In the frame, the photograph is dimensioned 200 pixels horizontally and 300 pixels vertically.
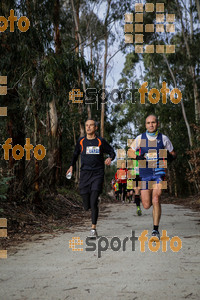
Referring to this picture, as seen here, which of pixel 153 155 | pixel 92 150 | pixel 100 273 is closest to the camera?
pixel 100 273

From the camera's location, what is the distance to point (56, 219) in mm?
8859

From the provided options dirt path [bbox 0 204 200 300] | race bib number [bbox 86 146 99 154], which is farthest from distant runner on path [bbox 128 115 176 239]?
race bib number [bbox 86 146 99 154]

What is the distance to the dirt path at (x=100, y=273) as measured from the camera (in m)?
3.20

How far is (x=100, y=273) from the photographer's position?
12.6ft

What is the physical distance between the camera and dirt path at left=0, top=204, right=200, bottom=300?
3197 millimetres

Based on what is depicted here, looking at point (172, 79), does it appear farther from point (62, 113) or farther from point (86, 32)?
point (62, 113)

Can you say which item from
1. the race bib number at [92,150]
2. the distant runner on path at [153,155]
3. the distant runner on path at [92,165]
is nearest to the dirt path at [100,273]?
the distant runner on path at [153,155]

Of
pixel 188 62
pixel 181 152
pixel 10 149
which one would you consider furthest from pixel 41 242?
pixel 181 152

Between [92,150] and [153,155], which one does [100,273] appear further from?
[92,150]

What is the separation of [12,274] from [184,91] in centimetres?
2468

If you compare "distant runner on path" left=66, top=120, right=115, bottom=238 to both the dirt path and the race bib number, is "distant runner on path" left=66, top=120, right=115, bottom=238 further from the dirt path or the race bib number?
the dirt path

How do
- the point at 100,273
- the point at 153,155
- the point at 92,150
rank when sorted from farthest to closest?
the point at 92,150
the point at 153,155
the point at 100,273

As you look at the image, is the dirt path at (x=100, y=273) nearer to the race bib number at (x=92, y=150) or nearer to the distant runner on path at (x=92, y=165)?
the distant runner on path at (x=92, y=165)

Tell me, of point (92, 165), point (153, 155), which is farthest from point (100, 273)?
point (92, 165)
